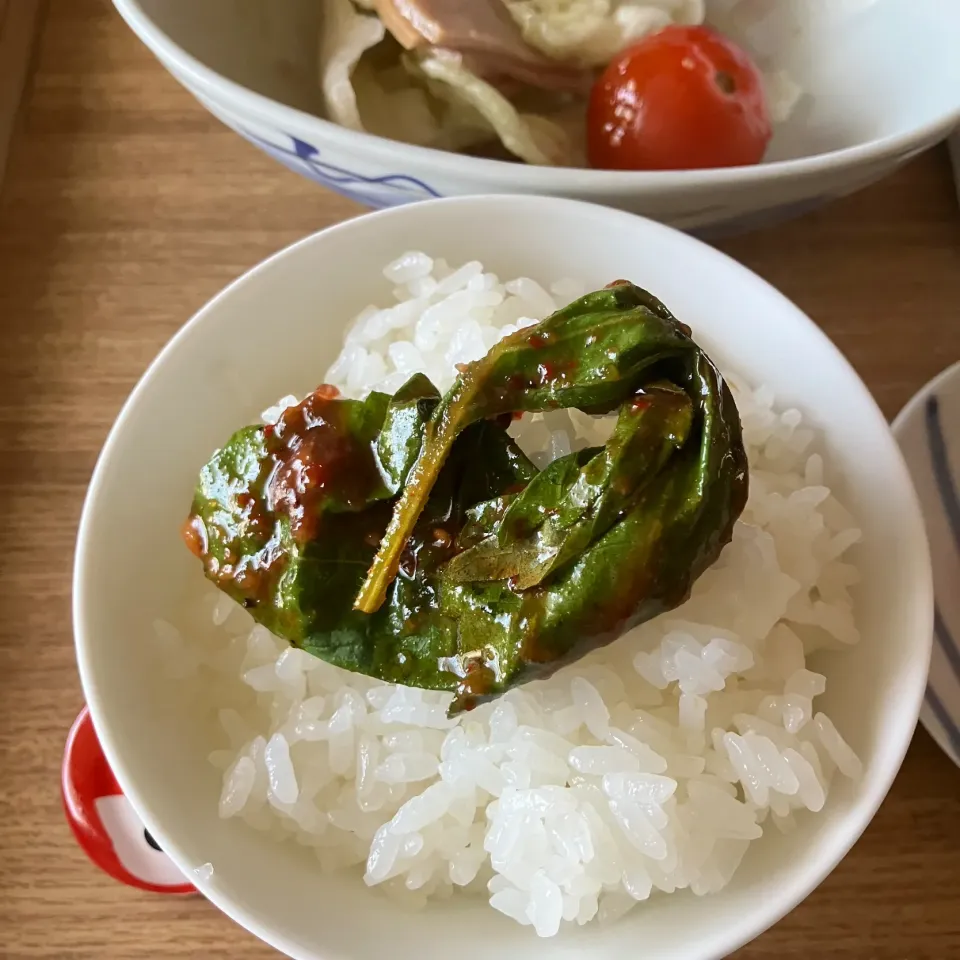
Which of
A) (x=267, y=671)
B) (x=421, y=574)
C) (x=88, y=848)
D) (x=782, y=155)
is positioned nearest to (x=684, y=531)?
(x=421, y=574)

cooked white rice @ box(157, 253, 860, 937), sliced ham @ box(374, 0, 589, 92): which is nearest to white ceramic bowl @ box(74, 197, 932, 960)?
cooked white rice @ box(157, 253, 860, 937)

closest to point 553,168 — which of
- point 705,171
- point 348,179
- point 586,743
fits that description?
point 705,171

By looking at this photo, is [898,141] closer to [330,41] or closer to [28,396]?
[330,41]

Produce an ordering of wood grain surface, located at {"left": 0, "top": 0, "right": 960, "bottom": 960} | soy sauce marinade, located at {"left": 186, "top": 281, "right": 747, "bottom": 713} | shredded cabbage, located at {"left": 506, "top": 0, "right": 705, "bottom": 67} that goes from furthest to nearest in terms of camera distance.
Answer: shredded cabbage, located at {"left": 506, "top": 0, "right": 705, "bottom": 67} → wood grain surface, located at {"left": 0, "top": 0, "right": 960, "bottom": 960} → soy sauce marinade, located at {"left": 186, "top": 281, "right": 747, "bottom": 713}

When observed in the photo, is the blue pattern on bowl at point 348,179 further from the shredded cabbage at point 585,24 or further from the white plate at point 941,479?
the white plate at point 941,479

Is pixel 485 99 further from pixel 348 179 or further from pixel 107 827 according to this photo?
pixel 107 827

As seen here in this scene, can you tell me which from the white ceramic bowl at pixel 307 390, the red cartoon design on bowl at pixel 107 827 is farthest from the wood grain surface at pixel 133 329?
the white ceramic bowl at pixel 307 390

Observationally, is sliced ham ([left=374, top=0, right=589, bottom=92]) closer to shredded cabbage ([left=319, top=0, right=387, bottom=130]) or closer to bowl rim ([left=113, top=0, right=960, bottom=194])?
shredded cabbage ([left=319, top=0, right=387, bottom=130])
